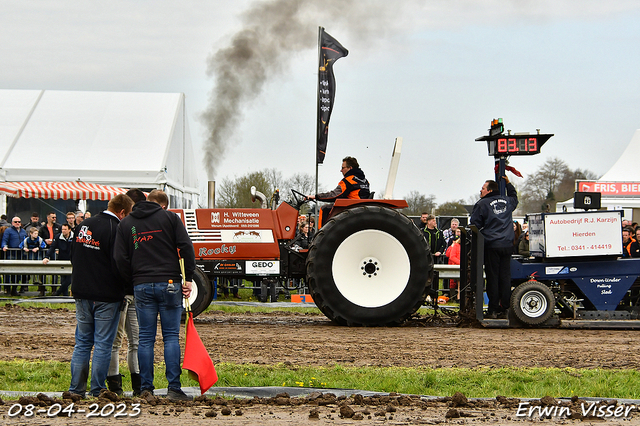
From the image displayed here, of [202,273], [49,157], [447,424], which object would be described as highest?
[49,157]

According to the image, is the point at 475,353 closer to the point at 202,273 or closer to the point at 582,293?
the point at 582,293

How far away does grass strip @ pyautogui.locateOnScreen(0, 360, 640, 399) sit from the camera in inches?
231

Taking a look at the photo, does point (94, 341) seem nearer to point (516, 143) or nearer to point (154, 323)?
point (154, 323)

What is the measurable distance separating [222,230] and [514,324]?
437 centimetres

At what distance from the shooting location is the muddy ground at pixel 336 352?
15.5ft

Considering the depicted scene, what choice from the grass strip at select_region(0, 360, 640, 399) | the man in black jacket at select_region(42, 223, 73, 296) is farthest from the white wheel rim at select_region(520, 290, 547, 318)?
the man in black jacket at select_region(42, 223, 73, 296)

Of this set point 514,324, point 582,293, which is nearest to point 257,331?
point 514,324

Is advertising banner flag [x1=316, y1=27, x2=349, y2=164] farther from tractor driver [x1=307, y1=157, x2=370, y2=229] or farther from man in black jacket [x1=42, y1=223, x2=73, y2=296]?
man in black jacket [x1=42, y1=223, x2=73, y2=296]

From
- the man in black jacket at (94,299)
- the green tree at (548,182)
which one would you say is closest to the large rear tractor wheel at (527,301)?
the man in black jacket at (94,299)

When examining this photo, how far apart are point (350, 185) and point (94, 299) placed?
5051 mm

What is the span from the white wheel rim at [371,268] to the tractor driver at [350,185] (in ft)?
2.10

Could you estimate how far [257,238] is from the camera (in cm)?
1038

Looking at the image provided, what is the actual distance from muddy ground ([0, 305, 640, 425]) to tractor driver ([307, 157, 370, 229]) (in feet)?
6.05

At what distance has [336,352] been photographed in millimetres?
7637
